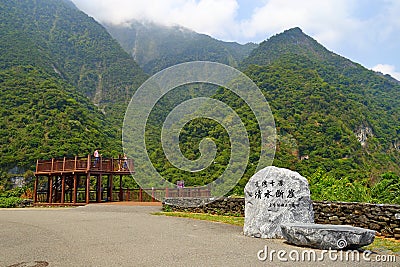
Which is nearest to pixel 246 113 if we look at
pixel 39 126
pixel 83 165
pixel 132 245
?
pixel 83 165

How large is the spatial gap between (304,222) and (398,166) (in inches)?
1116

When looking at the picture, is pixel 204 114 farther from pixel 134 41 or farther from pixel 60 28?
pixel 134 41

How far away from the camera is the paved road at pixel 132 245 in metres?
5.95

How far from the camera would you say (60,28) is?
280 ft

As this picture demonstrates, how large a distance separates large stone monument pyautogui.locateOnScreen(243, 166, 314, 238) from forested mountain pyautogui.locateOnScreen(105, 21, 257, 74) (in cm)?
7739

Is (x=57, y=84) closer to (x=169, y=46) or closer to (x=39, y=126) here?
(x=39, y=126)

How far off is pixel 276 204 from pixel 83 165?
1437 centimetres

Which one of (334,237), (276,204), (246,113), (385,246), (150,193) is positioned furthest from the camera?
(246,113)

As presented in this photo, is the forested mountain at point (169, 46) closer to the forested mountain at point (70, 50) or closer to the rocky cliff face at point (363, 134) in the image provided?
the forested mountain at point (70, 50)

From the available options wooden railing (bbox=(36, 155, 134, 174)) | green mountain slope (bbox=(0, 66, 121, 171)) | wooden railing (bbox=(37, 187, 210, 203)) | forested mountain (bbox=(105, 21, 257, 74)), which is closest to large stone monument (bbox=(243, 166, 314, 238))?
wooden railing (bbox=(37, 187, 210, 203))

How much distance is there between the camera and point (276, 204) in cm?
874

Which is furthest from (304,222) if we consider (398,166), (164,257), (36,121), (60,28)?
(60,28)

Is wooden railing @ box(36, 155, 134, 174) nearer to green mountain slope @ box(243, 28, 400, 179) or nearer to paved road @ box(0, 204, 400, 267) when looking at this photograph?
Result: paved road @ box(0, 204, 400, 267)

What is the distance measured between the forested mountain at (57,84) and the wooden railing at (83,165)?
36.3ft
